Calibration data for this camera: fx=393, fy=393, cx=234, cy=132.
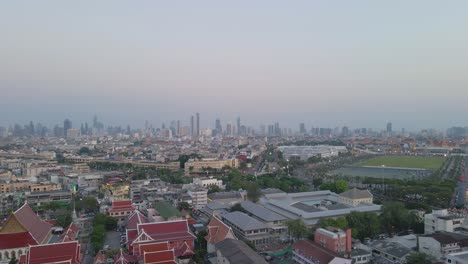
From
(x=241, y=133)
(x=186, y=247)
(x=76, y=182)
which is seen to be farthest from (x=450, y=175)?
(x=241, y=133)

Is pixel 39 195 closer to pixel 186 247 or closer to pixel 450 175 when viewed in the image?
pixel 186 247

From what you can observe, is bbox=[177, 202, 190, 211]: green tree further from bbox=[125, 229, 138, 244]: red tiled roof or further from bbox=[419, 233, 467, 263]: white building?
bbox=[419, 233, 467, 263]: white building

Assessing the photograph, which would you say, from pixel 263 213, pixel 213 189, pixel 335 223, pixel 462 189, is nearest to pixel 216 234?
pixel 263 213

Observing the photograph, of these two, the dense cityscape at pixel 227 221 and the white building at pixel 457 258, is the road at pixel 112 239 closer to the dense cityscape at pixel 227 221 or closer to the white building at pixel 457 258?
the dense cityscape at pixel 227 221

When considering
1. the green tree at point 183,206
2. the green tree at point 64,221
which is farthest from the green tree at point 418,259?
the green tree at point 64,221

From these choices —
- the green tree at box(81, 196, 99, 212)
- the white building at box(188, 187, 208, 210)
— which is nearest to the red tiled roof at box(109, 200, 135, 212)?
the green tree at box(81, 196, 99, 212)

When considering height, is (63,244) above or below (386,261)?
above
